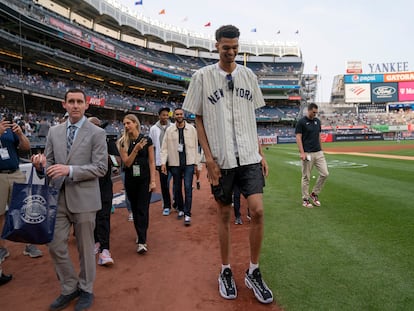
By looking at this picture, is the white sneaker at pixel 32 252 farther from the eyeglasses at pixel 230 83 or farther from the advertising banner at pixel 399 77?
the advertising banner at pixel 399 77

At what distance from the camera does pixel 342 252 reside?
359 cm

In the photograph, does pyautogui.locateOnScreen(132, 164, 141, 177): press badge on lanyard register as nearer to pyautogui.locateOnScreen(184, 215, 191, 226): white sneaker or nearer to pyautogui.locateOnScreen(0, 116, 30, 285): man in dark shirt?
pyautogui.locateOnScreen(0, 116, 30, 285): man in dark shirt

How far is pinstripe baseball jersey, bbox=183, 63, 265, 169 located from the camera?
2705 millimetres

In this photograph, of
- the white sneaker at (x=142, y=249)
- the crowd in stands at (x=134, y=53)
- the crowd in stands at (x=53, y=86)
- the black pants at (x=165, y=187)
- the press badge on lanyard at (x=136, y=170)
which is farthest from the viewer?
the crowd in stands at (x=134, y=53)

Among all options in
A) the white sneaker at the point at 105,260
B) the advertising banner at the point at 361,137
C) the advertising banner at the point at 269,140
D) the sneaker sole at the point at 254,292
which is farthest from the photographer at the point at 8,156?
the advertising banner at the point at 361,137

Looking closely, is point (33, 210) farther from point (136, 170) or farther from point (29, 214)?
point (136, 170)

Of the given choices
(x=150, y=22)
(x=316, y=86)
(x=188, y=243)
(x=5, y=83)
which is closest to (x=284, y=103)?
(x=316, y=86)

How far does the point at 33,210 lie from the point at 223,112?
6.24ft

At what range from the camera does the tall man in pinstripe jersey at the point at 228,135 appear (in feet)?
8.80

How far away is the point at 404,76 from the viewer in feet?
201

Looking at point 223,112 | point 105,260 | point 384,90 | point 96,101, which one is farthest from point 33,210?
point 384,90

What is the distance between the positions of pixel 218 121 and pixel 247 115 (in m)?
0.31

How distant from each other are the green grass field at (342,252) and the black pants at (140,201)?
1.79 meters

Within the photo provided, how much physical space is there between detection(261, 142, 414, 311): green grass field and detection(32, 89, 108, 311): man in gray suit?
6.22ft
